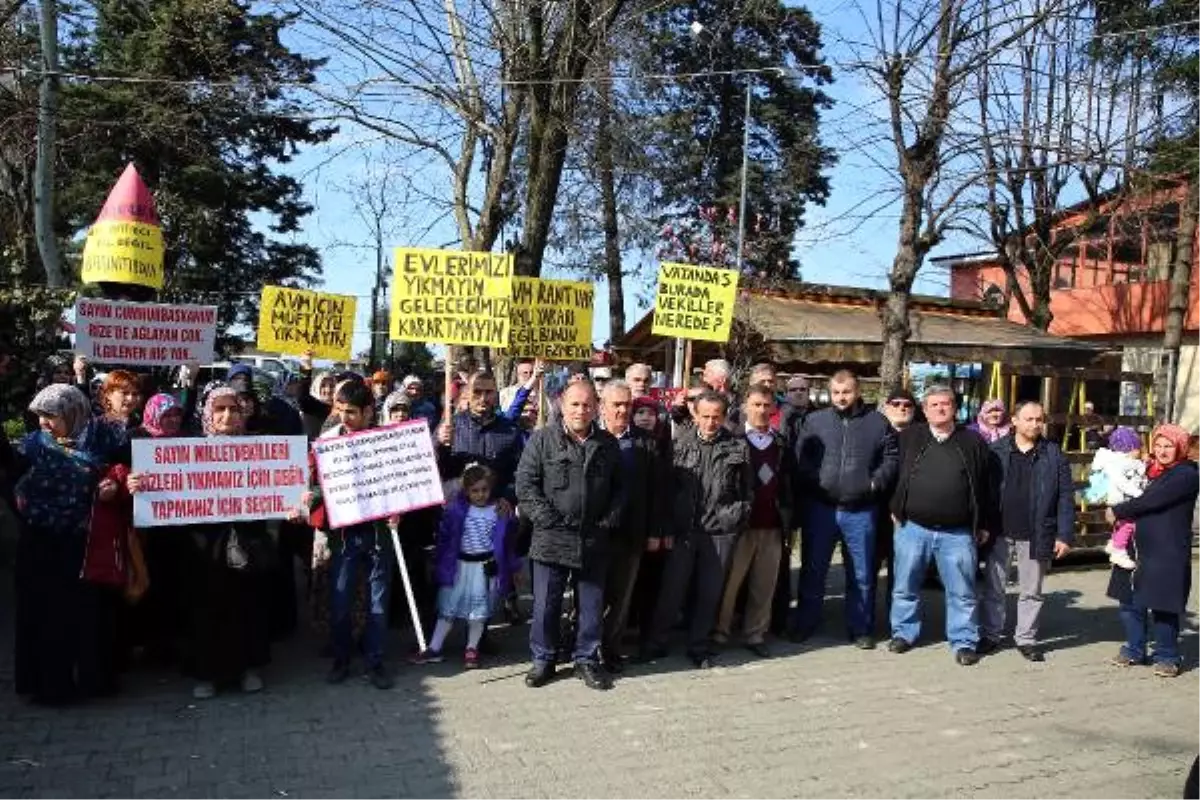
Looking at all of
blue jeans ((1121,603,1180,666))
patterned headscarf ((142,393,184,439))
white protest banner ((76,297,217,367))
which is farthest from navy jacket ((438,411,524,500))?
blue jeans ((1121,603,1180,666))

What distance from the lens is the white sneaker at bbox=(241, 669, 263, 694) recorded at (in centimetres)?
562

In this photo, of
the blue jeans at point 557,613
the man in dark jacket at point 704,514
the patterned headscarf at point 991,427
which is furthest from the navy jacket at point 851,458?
Result: the blue jeans at point 557,613

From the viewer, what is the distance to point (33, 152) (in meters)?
16.5

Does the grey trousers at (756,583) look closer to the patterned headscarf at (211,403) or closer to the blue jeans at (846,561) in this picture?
the blue jeans at (846,561)

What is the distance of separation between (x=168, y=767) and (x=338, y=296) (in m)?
4.42

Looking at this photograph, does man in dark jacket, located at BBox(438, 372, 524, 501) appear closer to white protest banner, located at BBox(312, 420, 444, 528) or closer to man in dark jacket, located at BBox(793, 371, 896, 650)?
white protest banner, located at BBox(312, 420, 444, 528)

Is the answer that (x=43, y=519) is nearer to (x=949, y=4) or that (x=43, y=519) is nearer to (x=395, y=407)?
(x=395, y=407)

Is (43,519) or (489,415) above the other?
(489,415)

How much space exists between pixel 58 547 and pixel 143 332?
109 inches

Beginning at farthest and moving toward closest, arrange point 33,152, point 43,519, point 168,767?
1. point 33,152
2. point 43,519
3. point 168,767

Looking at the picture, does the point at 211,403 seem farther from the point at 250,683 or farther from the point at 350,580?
the point at 250,683

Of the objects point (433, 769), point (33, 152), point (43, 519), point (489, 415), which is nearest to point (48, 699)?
point (43, 519)

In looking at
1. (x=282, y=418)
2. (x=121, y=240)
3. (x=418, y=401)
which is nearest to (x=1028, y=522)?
(x=418, y=401)

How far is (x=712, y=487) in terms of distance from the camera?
6.50 m
